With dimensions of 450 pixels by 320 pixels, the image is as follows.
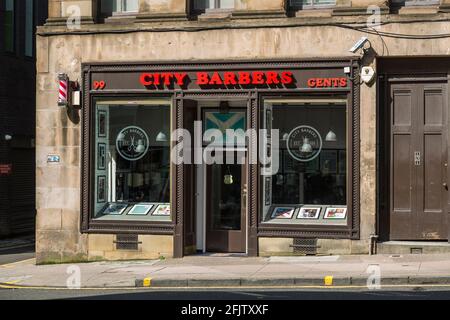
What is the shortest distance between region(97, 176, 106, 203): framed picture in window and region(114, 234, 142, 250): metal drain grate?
97 centimetres

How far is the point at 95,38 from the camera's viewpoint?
15.5 m

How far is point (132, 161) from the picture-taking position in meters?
15.8

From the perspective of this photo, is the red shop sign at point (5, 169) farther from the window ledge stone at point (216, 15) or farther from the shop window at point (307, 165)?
the shop window at point (307, 165)

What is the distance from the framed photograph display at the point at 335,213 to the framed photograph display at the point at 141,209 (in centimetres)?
377

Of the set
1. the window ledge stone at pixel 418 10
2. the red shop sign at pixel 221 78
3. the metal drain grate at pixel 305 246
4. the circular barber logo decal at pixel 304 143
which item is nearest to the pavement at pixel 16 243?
the red shop sign at pixel 221 78

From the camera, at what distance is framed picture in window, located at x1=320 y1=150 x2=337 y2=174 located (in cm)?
1470

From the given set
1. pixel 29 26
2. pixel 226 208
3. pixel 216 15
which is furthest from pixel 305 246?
pixel 29 26

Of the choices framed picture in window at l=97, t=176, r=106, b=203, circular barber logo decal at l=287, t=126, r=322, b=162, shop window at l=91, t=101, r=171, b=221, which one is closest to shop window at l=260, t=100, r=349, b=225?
circular barber logo decal at l=287, t=126, r=322, b=162

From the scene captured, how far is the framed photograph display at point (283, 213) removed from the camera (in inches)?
583

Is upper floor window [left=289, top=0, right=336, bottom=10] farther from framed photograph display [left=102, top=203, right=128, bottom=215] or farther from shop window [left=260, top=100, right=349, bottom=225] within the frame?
framed photograph display [left=102, top=203, right=128, bottom=215]

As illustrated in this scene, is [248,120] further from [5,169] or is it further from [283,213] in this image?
[5,169]

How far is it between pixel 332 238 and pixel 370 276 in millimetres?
2918

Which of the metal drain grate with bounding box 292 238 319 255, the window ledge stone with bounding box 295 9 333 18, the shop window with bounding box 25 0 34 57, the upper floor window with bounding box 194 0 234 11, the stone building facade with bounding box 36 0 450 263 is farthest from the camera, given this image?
the shop window with bounding box 25 0 34 57

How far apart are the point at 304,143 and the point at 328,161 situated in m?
0.62
